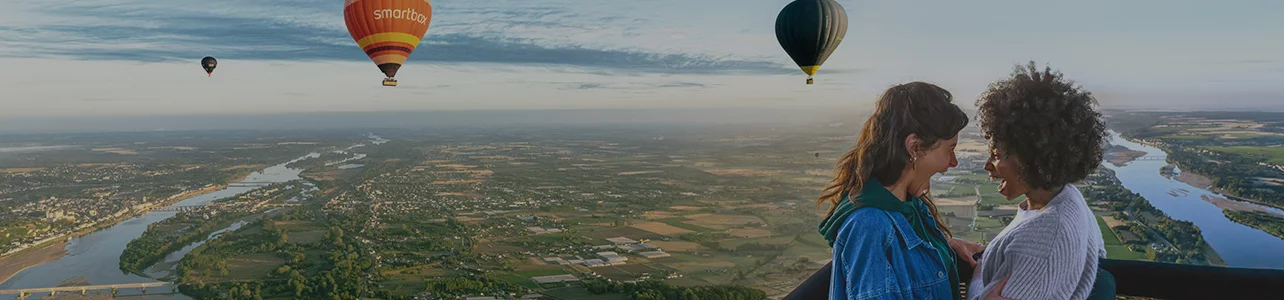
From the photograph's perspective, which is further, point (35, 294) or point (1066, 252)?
point (35, 294)

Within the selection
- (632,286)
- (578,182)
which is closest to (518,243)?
(632,286)

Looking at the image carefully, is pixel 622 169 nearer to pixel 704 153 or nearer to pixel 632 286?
pixel 704 153

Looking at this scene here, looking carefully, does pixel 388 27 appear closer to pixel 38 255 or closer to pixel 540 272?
pixel 540 272

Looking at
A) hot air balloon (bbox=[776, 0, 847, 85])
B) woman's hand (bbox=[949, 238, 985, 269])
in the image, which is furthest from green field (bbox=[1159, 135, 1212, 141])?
woman's hand (bbox=[949, 238, 985, 269])

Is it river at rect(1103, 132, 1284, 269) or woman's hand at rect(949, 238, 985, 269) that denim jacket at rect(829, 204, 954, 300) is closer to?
woman's hand at rect(949, 238, 985, 269)

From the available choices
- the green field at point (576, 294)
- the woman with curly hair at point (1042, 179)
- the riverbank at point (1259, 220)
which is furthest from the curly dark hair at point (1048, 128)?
the green field at point (576, 294)
